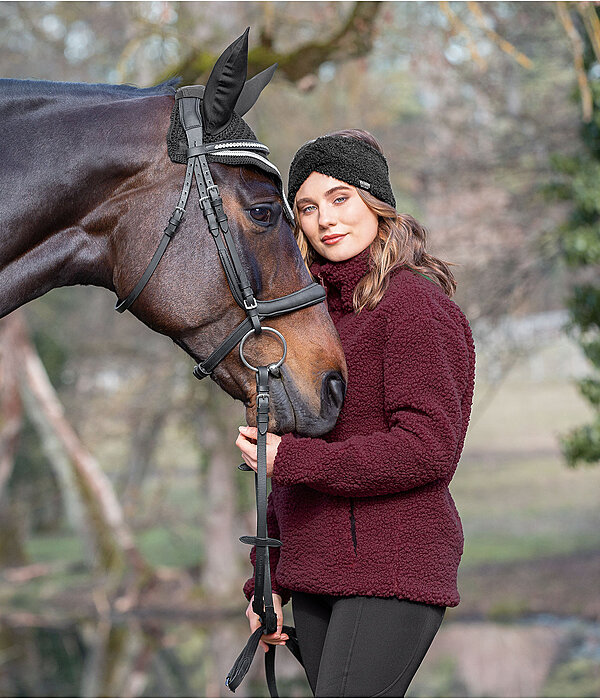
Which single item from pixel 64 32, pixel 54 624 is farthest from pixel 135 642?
pixel 64 32

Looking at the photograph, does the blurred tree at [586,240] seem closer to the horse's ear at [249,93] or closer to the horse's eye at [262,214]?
the horse's ear at [249,93]

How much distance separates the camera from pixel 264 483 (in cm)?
179

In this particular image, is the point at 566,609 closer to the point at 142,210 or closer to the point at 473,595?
the point at 473,595

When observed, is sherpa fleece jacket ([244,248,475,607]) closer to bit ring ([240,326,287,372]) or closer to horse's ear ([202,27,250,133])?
bit ring ([240,326,287,372])

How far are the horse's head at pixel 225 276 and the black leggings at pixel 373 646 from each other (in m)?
0.42

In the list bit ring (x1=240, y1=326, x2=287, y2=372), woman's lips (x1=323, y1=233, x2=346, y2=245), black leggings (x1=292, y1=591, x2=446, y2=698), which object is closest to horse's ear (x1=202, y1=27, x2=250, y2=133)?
woman's lips (x1=323, y1=233, x2=346, y2=245)

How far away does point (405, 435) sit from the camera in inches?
68.6

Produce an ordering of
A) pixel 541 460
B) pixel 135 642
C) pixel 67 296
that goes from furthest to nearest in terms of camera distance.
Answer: pixel 541 460, pixel 67 296, pixel 135 642

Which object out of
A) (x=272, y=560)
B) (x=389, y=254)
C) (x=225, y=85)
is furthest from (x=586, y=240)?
(x=225, y=85)

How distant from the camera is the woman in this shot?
177 cm

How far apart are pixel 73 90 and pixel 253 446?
3.14ft

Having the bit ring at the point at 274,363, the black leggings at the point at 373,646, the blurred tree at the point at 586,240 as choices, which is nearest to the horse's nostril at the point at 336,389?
the bit ring at the point at 274,363

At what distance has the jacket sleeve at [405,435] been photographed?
1.74 meters

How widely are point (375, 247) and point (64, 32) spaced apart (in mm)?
8756
